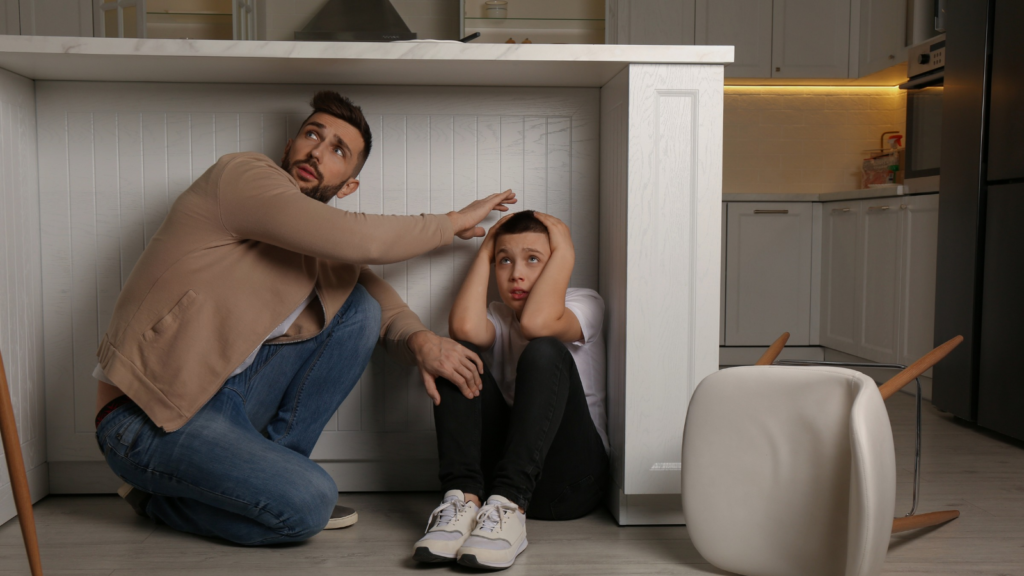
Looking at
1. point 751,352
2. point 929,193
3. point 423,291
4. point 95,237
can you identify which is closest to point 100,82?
point 95,237

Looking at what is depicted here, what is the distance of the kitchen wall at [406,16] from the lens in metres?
4.53

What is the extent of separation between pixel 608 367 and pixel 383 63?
825 millimetres

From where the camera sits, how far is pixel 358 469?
189 cm

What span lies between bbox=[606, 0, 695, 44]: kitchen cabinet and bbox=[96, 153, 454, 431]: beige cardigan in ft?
9.92

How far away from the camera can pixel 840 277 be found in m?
3.85

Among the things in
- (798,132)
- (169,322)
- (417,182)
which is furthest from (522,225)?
(798,132)

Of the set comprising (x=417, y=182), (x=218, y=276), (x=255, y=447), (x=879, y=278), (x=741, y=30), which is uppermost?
(x=741, y=30)

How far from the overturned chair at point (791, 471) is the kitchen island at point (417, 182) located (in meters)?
0.27

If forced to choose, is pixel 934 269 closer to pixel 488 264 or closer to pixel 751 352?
pixel 751 352

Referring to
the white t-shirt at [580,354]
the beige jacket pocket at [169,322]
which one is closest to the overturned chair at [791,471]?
the white t-shirt at [580,354]

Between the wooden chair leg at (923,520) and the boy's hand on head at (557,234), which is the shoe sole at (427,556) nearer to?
the boy's hand on head at (557,234)

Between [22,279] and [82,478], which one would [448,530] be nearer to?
[82,478]

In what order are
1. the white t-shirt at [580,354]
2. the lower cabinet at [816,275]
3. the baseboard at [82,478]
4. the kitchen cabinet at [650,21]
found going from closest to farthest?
the white t-shirt at [580,354], the baseboard at [82,478], the lower cabinet at [816,275], the kitchen cabinet at [650,21]

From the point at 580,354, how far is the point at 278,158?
846 millimetres
